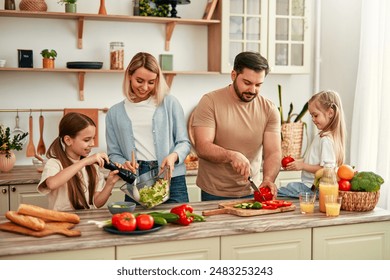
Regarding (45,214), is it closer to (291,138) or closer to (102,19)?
(102,19)

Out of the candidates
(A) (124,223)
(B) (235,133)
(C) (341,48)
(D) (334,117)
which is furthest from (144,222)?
(C) (341,48)

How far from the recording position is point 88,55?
171 inches

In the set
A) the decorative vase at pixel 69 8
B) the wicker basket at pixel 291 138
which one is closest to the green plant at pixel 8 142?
the decorative vase at pixel 69 8

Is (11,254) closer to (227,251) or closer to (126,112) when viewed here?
(227,251)

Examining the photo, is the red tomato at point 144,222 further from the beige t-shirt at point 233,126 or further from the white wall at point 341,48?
the white wall at point 341,48

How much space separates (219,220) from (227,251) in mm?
160

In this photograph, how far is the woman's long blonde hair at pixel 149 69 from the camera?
2703 millimetres

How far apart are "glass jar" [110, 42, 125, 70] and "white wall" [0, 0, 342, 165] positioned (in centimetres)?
15

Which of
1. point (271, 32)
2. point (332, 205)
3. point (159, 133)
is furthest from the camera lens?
point (271, 32)

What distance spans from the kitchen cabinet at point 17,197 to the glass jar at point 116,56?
110cm

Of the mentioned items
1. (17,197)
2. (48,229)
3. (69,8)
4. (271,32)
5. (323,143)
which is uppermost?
(69,8)

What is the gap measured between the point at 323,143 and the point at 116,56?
1953 millimetres

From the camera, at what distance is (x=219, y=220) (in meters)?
2.43
